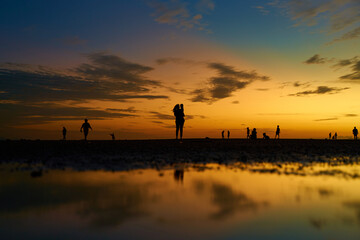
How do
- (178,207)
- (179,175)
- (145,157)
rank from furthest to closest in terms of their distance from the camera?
1. (145,157)
2. (179,175)
3. (178,207)

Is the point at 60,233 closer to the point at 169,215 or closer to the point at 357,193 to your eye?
the point at 169,215

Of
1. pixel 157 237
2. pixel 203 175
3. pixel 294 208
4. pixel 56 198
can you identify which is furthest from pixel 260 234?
pixel 203 175

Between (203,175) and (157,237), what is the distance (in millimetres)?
5413

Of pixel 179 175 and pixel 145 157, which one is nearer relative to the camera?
pixel 179 175


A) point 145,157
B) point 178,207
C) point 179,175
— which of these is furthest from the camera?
point 145,157

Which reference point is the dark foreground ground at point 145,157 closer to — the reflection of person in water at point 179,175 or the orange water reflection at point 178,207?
the reflection of person in water at point 179,175

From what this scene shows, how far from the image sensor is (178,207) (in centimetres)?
555

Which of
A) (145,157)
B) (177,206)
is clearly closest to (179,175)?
(177,206)

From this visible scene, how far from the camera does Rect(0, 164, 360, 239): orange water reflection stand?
4234mm

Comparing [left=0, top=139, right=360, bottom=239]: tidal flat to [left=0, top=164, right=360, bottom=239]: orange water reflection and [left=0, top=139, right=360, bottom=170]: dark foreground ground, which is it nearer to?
[left=0, top=164, right=360, bottom=239]: orange water reflection

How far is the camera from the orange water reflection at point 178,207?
423 centimetres

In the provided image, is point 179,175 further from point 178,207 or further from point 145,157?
point 145,157

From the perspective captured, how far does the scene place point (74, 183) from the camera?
25.3ft

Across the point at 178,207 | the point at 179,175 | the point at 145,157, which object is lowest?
the point at 178,207
